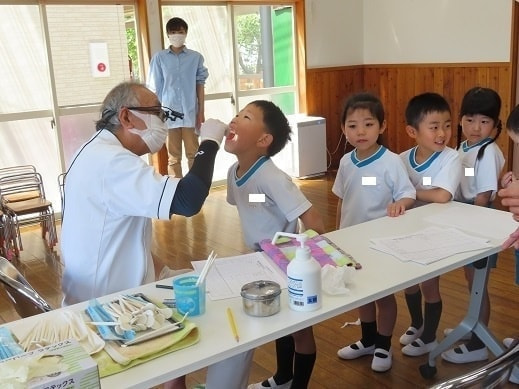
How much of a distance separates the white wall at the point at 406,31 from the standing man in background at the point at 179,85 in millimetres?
1625

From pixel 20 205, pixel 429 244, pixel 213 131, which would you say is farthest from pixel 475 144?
pixel 20 205

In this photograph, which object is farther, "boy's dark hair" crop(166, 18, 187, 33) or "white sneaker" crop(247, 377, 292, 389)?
"boy's dark hair" crop(166, 18, 187, 33)

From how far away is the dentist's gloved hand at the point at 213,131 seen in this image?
6.15 feet

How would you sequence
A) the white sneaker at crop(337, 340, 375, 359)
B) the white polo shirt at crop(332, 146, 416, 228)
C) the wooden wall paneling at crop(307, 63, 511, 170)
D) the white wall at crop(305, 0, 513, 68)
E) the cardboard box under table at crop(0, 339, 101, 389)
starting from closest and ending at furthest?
1. the cardboard box under table at crop(0, 339, 101, 389)
2. the white polo shirt at crop(332, 146, 416, 228)
3. the white sneaker at crop(337, 340, 375, 359)
4. the white wall at crop(305, 0, 513, 68)
5. the wooden wall paneling at crop(307, 63, 511, 170)

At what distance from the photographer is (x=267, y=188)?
2053 millimetres

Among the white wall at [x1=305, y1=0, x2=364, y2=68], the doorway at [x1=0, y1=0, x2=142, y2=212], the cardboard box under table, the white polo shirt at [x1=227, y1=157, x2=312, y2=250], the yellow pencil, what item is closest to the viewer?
the cardboard box under table

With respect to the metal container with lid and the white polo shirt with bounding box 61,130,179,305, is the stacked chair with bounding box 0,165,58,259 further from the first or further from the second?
the metal container with lid

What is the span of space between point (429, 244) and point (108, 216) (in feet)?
3.31

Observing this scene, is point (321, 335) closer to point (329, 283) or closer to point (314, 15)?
point (329, 283)

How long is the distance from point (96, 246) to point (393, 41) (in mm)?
5780

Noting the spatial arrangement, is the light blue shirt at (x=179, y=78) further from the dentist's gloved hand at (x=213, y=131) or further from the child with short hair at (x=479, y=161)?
the dentist's gloved hand at (x=213, y=131)

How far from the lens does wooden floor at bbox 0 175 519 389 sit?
7.91ft

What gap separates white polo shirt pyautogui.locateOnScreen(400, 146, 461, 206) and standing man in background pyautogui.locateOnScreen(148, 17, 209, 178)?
3404 millimetres

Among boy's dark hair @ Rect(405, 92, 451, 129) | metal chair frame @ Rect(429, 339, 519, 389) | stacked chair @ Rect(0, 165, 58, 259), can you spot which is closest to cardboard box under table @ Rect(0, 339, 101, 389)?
metal chair frame @ Rect(429, 339, 519, 389)
